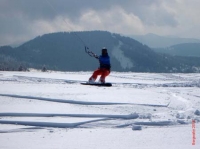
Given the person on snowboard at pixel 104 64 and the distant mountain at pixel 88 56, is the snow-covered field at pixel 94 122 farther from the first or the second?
the distant mountain at pixel 88 56

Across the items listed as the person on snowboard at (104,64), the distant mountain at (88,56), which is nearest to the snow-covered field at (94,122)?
the person on snowboard at (104,64)

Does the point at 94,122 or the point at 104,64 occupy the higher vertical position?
the point at 104,64

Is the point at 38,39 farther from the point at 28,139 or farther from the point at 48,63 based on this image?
the point at 28,139

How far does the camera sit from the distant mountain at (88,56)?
529ft

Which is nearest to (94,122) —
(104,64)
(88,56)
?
(104,64)

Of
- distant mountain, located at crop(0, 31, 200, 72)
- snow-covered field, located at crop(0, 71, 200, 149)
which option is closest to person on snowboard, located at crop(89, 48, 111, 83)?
snow-covered field, located at crop(0, 71, 200, 149)

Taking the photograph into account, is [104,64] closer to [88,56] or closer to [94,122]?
[94,122]

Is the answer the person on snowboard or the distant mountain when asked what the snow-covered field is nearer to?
the person on snowboard

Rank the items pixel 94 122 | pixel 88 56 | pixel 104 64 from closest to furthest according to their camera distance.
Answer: pixel 94 122, pixel 104 64, pixel 88 56

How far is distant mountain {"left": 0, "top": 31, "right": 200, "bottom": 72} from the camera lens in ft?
529

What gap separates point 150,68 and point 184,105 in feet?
485

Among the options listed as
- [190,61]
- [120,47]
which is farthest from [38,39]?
[190,61]

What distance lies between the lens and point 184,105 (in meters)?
11.0

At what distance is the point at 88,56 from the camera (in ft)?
526
